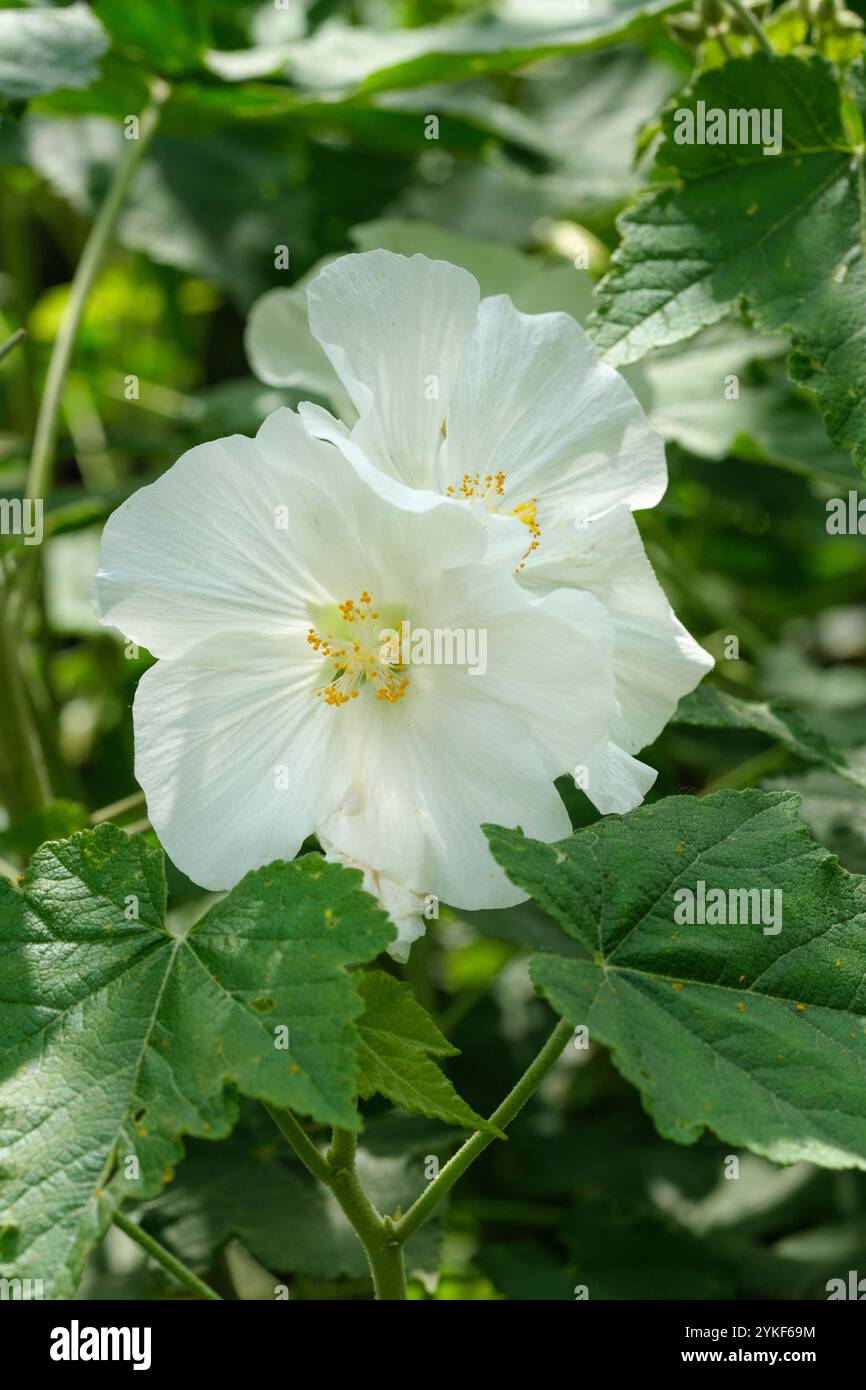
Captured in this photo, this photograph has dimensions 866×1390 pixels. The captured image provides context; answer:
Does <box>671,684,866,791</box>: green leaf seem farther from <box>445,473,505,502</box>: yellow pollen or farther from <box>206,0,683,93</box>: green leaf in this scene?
<box>206,0,683,93</box>: green leaf

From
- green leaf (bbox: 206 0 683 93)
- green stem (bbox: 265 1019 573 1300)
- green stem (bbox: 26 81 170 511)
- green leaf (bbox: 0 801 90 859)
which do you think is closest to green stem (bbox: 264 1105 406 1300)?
green stem (bbox: 265 1019 573 1300)

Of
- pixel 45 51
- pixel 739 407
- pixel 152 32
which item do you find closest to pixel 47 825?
pixel 45 51

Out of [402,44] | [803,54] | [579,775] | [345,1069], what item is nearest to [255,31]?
[402,44]

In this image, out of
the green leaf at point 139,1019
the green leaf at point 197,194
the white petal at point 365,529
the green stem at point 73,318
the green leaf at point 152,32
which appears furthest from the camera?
the green leaf at point 197,194

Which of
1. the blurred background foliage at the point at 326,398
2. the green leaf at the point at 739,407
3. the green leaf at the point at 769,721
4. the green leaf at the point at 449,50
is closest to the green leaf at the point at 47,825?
the blurred background foliage at the point at 326,398

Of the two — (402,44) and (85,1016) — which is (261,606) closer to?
(85,1016)

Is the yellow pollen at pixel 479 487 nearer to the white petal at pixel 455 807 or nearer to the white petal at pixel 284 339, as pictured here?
the white petal at pixel 455 807
